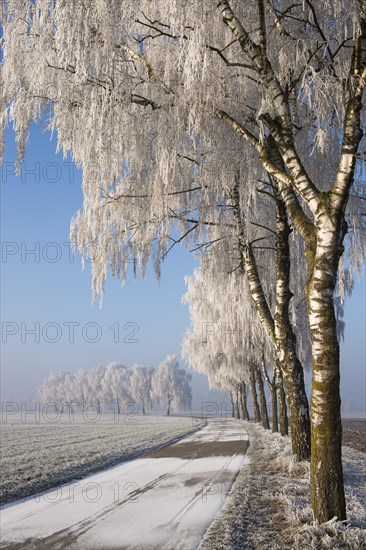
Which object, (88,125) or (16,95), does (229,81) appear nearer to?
(88,125)

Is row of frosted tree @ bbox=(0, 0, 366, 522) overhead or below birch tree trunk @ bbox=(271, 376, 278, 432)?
overhead

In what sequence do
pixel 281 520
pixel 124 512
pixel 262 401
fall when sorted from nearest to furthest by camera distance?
pixel 281 520, pixel 124 512, pixel 262 401

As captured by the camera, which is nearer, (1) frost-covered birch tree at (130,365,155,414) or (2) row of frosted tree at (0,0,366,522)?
(2) row of frosted tree at (0,0,366,522)

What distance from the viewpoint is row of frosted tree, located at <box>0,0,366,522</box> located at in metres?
4.56

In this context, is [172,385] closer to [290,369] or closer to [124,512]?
[290,369]

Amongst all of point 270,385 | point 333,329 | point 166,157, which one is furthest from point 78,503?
point 270,385

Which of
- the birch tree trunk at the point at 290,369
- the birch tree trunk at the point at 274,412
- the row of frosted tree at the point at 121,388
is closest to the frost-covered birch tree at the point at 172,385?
the row of frosted tree at the point at 121,388

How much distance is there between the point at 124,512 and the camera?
18.2 ft

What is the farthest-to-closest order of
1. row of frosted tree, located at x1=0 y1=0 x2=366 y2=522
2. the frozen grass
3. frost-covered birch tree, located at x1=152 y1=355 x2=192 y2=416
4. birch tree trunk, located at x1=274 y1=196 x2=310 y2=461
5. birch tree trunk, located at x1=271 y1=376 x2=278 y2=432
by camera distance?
frost-covered birch tree, located at x1=152 y1=355 x2=192 y2=416, birch tree trunk, located at x1=271 y1=376 x2=278 y2=432, birch tree trunk, located at x1=274 y1=196 x2=310 y2=461, row of frosted tree, located at x1=0 y1=0 x2=366 y2=522, the frozen grass

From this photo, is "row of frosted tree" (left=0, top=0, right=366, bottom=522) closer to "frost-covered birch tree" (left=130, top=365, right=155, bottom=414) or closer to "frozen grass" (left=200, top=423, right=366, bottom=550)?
A: "frozen grass" (left=200, top=423, right=366, bottom=550)

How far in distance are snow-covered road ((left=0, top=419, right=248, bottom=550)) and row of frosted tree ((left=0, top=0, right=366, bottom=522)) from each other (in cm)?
158

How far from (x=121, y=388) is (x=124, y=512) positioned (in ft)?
286

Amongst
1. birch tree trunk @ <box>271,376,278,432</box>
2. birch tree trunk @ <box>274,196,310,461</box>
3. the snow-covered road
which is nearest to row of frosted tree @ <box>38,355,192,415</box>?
birch tree trunk @ <box>271,376,278,432</box>

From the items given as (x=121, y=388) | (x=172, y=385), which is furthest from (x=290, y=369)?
(x=121, y=388)
